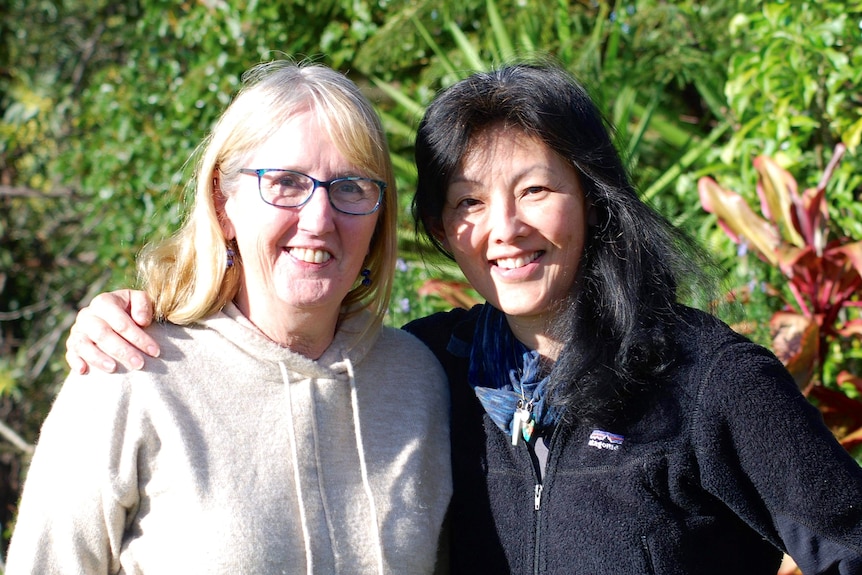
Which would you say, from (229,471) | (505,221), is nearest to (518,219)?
(505,221)

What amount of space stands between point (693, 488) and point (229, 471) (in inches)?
35.4

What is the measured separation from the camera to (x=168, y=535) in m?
1.86

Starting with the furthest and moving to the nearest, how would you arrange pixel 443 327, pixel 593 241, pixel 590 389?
pixel 443 327, pixel 593 241, pixel 590 389

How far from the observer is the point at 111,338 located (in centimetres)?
193

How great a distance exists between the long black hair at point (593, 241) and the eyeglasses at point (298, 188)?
234 mm

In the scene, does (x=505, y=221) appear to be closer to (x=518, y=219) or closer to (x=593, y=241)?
(x=518, y=219)

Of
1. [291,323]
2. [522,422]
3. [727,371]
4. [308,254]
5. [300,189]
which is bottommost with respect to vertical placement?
[522,422]

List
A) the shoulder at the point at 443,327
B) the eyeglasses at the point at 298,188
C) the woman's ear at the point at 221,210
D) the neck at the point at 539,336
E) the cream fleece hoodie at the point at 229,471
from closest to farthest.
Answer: the cream fleece hoodie at the point at 229,471
the eyeglasses at the point at 298,188
the woman's ear at the point at 221,210
the neck at the point at 539,336
the shoulder at the point at 443,327

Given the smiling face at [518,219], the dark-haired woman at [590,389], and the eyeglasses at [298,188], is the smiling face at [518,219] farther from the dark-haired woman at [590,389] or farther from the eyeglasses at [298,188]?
the eyeglasses at [298,188]

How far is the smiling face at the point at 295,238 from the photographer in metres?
1.97

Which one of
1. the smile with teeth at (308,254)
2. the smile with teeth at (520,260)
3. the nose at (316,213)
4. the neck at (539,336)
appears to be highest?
the nose at (316,213)

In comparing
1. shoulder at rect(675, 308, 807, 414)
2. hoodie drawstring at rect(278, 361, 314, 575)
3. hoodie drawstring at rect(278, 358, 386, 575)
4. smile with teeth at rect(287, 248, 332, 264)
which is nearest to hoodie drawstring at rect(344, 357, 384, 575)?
hoodie drawstring at rect(278, 358, 386, 575)

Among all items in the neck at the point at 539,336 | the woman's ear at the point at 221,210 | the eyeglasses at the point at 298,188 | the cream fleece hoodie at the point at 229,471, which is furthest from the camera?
the neck at the point at 539,336

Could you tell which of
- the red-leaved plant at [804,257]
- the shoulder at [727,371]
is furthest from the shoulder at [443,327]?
the red-leaved plant at [804,257]
